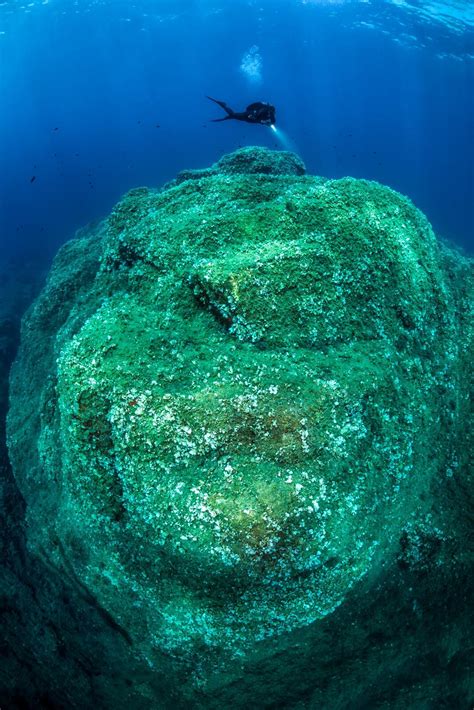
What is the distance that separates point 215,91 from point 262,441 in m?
109

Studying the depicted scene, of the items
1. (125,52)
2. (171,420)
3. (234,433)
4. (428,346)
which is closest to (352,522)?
(234,433)

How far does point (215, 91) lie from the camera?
91938mm

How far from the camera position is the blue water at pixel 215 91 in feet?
120

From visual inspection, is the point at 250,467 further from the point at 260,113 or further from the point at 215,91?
the point at 215,91

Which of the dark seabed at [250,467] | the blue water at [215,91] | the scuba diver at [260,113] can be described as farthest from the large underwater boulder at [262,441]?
the blue water at [215,91]

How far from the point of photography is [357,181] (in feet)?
13.5

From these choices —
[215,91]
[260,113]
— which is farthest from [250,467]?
[215,91]

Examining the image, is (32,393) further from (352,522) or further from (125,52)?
(125,52)

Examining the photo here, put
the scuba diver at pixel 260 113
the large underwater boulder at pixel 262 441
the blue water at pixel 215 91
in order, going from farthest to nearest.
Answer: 1. the blue water at pixel 215 91
2. the scuba diver at pixel 260 113
3. the large underwater boulder at pixel 262 441

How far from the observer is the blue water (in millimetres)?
36500

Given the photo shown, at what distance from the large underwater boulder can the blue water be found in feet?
82.5

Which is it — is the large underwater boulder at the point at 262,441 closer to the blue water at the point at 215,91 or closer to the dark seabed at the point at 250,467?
the dark seabed at the point at 250,467

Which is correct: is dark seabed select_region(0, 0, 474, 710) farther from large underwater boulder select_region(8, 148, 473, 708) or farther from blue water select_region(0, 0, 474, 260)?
blue water select_region(0, 0, 474, 260)

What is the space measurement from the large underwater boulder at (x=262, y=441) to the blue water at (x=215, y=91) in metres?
25.2
